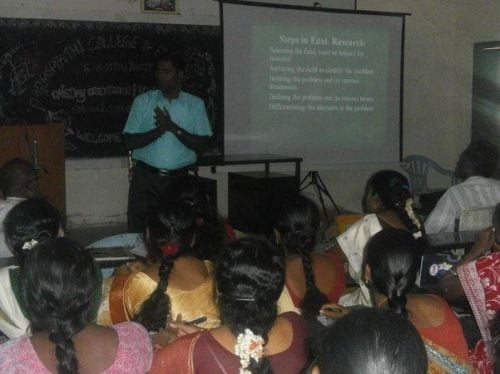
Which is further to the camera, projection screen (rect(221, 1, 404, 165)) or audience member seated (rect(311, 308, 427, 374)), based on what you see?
projection screen (rect(221, 1, 404, 165))

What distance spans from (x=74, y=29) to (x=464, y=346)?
193 inches

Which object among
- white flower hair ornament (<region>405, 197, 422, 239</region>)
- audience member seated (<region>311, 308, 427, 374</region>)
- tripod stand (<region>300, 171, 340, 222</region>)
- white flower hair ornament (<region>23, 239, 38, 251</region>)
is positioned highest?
audience member seated (<region>311, 308, 427, 374</region>)

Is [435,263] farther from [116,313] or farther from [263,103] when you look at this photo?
[263,103]

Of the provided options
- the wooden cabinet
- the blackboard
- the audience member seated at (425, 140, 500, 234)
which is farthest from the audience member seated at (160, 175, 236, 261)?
the blackboard

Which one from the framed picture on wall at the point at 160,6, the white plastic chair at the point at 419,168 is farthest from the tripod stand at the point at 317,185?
the framed picture on wall at the point at 160,6

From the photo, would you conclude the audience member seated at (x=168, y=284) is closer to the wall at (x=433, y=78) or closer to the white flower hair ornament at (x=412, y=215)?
the white flower hair ornament at (x=412, y=215)

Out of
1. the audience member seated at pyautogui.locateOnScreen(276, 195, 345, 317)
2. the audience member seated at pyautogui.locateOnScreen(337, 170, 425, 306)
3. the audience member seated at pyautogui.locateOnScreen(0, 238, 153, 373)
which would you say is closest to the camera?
the audience member seated at pyautogui.locateOnScreen(0, 238, 153, 373)

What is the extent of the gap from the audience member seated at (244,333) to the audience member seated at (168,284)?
1.49 feet

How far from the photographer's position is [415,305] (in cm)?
191

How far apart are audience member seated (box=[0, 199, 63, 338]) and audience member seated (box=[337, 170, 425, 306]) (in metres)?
1.18

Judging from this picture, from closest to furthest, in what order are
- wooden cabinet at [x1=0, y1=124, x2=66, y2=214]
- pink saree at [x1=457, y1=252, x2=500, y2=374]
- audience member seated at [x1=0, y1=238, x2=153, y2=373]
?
audience member seated at [x1=0, y1=238, x2=153, y2=373] < pink saree at [x1=457, y1=252, x2=500, y2=374] < wooden cabinet at [x1=0, y1=124, x2=66, y2=214]

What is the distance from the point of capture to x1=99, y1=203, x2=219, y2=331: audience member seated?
2.15 m

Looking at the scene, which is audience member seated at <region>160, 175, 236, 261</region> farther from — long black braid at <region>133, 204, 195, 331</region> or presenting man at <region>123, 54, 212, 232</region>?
presenting man at <region>123, 54, 212, 232</region>

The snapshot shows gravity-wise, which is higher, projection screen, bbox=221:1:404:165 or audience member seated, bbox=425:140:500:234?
projection screen, bbox=221:1:404:165
